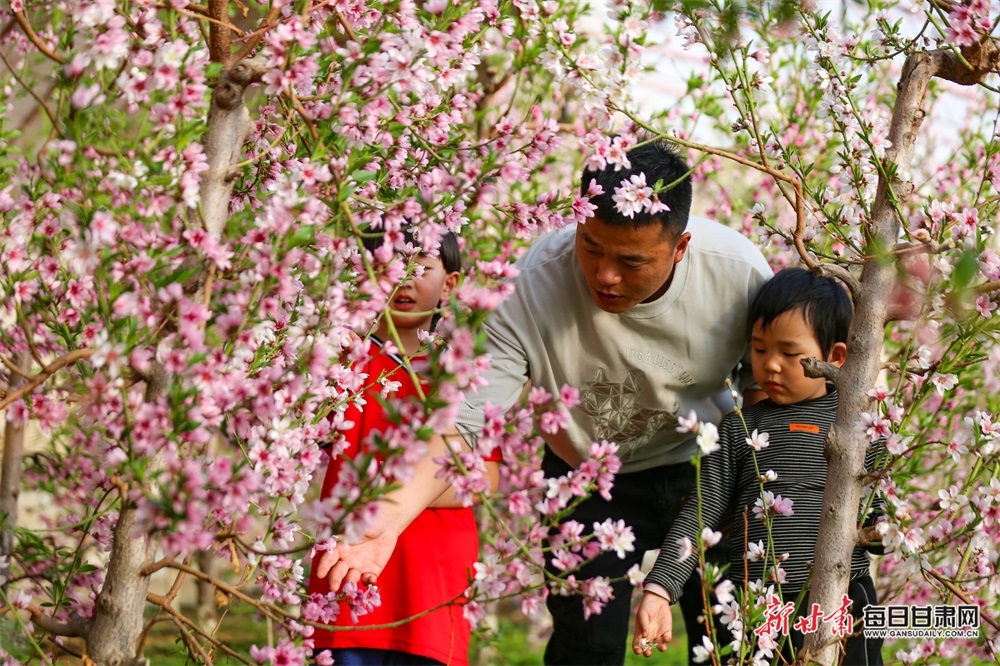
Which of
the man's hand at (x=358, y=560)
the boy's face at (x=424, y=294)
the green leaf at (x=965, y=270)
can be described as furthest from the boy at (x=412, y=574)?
the green leaf at (x=965, y=270)

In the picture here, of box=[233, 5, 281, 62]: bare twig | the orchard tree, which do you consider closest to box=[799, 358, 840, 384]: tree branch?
the orchard tree

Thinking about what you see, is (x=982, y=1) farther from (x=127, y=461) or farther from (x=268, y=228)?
(x=127, y=461)

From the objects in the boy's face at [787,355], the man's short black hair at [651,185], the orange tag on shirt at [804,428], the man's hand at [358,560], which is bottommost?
the man's hand at [358,560]

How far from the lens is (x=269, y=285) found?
5.25 ft

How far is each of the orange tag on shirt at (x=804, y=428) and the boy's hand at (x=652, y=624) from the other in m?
0.65

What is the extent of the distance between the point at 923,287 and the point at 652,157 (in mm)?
825

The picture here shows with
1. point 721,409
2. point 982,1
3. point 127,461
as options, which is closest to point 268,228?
point 127,461

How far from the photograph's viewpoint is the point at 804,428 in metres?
2.82

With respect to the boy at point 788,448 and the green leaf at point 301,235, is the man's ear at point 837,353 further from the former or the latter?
the green leaf at point 301,235

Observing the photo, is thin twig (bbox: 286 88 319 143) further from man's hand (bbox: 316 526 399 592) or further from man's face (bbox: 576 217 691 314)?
man's face (bbox: 576 217 691 314)

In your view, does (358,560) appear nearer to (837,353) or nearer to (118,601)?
(118,601)

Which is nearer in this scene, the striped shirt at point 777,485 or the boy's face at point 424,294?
the striped shirt at point 777,485

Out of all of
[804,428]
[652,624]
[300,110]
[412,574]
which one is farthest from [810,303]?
[300,110]

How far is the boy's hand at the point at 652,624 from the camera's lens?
2.40 meters
